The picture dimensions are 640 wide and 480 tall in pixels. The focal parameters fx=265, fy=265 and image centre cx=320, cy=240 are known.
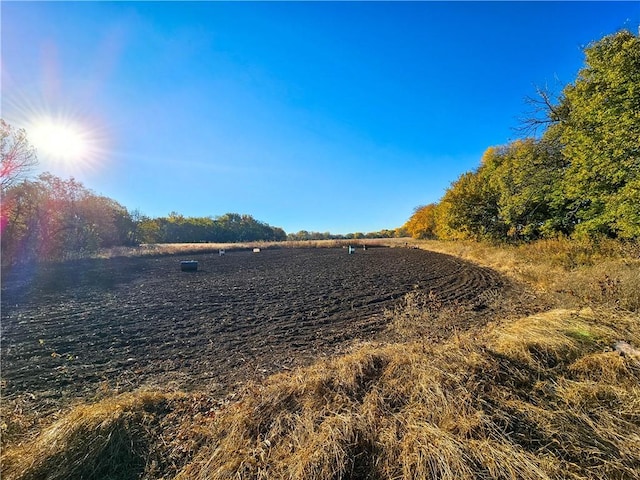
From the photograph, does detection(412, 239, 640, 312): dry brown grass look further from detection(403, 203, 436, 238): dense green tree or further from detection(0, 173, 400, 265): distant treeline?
detection(0, 173, 400, 265): distant treeline

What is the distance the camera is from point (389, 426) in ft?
8.06

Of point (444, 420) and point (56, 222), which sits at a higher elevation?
point (56, 222)

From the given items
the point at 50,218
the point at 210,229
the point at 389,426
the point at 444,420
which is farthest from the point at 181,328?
the point at 210,229

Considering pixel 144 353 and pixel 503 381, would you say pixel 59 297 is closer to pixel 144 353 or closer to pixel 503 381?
pixel 144 353

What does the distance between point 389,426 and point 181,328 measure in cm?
609

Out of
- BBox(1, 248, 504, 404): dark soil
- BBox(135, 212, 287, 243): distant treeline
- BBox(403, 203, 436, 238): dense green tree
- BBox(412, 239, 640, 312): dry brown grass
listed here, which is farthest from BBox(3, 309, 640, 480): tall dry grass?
BBox(135, 212, 287, 243): distant treeline

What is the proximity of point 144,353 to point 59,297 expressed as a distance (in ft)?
29.1

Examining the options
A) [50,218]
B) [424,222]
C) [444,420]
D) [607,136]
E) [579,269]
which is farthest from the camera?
[424,222]

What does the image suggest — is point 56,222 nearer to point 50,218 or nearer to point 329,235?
point 50,218

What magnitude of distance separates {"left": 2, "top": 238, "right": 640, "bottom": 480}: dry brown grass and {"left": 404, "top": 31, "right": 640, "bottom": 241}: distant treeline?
10402mm

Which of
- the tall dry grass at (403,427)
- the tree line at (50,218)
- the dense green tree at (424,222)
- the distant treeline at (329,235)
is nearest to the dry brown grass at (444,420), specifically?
the tall dry grass at (403,427)

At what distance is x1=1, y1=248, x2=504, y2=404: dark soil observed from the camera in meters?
4.45

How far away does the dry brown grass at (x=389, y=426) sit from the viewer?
2082mm

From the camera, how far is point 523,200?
15.9 m
